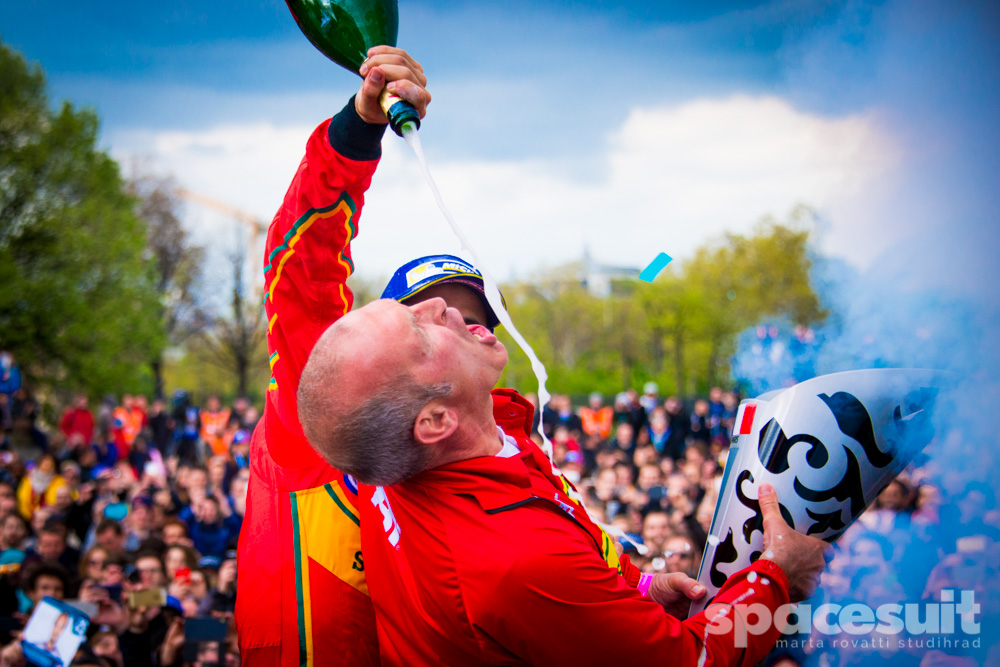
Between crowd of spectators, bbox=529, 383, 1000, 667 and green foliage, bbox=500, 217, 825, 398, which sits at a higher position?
green foliage, bbox=500, 217, 825, 398

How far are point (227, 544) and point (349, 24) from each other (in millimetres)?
6132

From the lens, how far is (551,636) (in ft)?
5.36

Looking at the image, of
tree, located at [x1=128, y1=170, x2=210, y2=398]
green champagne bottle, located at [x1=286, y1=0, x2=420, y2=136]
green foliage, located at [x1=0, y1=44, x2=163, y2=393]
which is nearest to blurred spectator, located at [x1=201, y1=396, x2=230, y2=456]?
green foliage, located at [x1=0, y1=44, x2=163, y2=393]

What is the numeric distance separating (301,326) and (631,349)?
30.1 m

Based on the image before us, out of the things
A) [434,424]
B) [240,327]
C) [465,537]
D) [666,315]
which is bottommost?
[465,537]

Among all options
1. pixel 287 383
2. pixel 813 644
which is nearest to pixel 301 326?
pixel 287 383

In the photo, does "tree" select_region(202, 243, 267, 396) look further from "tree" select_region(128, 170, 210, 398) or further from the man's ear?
the man's ear

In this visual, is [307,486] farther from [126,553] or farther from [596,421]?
[596,421]

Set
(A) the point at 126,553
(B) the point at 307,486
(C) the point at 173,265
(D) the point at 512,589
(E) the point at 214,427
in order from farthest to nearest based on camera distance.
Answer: (C) the point at 173,265 < (E) the point at 214,427 < (A) the point at 126,553 < (B) the point at 307,486 < (D) the point at 512,589

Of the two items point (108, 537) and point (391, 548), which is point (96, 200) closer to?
point (108, 537)

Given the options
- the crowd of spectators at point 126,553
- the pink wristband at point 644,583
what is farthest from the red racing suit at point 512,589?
the crowd of spectators at point 126,553

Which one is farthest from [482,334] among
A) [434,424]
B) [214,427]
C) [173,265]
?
[173,265]

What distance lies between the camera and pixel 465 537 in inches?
68.9

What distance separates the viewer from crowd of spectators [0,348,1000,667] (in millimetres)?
3564
